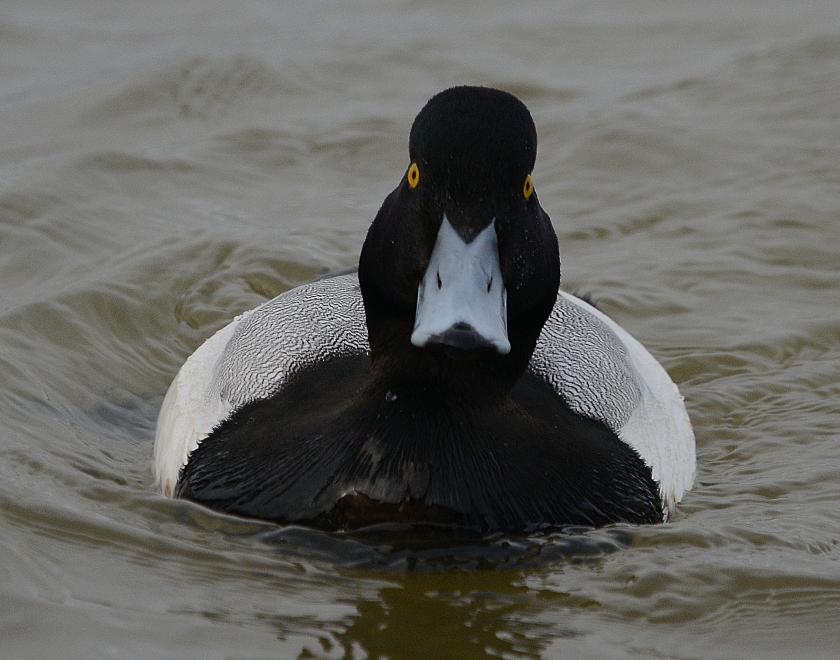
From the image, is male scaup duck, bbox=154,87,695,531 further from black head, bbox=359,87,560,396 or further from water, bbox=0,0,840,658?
water, bbox=0,0,840,658

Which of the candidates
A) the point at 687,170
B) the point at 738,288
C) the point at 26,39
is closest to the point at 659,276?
the point at 738,288

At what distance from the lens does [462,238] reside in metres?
5.18

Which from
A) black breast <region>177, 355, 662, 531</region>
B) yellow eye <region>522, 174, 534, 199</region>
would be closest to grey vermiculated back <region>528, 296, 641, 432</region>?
black breast <region>177, 355, 662, 531</region>

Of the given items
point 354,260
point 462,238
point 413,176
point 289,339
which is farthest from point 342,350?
point 354,260

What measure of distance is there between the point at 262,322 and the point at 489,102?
7.12 ft

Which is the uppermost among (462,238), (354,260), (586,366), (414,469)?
(462,238)

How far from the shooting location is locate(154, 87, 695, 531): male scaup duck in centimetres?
519

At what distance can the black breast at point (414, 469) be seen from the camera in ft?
18.3

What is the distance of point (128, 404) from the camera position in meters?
7.72

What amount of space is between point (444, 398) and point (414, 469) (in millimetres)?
280

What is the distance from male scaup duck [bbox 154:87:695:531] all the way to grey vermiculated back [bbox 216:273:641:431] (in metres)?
0.01

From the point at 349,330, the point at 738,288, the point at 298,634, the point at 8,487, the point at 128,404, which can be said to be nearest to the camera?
the point at 298,634

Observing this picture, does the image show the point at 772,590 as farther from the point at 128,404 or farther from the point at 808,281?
the point at 808,281

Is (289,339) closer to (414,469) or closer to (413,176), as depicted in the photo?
(414,469)
